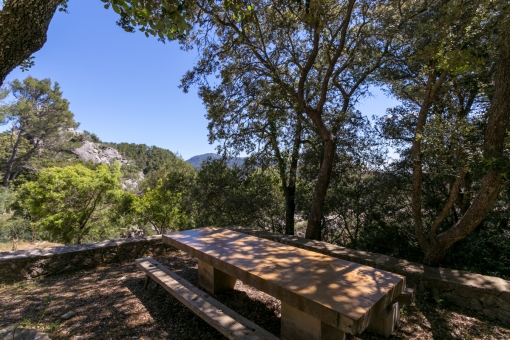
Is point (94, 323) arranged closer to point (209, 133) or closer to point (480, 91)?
point (209, 133)

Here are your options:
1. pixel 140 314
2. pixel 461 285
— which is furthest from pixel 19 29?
pixel 461 285

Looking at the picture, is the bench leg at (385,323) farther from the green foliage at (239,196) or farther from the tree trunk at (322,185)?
the green foliage at (239,196)

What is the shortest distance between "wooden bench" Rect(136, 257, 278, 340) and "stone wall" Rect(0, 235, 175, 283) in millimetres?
1781

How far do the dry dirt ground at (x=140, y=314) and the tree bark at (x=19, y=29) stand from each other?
2.36 metres

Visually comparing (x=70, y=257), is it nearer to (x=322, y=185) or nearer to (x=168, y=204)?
(x=322, y=185)

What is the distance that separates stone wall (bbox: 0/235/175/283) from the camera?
11.5 feet

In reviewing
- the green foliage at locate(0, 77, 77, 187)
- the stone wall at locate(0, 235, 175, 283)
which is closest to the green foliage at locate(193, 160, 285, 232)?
the stone wall at locate(0, 235, 175, 283)

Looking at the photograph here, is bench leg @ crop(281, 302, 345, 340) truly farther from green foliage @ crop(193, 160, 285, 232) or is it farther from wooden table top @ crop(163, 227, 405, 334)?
green foliage @ crop(193, 160, 285, 232)

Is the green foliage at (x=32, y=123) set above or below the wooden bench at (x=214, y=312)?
above

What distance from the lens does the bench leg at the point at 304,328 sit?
1.91 m

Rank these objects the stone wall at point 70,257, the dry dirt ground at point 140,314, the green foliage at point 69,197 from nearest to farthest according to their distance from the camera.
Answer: the dry dirt ground at point 140,314, the stone wall at point 70,257, the green foliage at point 69,197

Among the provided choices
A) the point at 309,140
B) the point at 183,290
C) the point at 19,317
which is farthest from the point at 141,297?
the point at 309,140

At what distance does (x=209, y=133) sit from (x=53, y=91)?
23.5 metres

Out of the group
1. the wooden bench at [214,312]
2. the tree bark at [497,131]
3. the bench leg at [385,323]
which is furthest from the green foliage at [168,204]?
the tree bark at [497,131]
